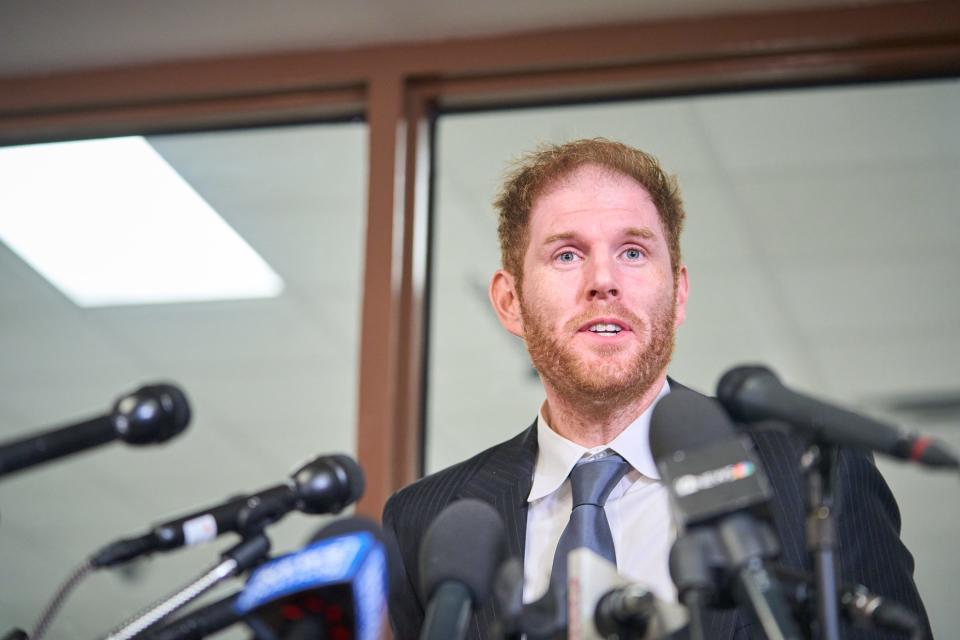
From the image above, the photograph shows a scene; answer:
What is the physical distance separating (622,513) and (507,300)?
1.82 ft

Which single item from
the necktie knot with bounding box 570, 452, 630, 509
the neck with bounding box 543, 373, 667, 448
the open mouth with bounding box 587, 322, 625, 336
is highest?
the open mouth with bounding box 587, 322, 625, 336

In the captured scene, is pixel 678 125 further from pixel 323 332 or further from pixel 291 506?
pixel 291 506

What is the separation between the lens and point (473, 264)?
3.32 metres

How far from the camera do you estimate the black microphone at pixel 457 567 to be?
113cm

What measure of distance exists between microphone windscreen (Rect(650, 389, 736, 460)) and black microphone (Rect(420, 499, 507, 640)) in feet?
0.68

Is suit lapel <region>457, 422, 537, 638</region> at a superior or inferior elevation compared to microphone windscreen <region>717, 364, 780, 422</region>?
superior

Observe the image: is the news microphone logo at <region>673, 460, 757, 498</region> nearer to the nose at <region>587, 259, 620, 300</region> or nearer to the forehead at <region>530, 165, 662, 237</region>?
the nose at <region>587, 259, 620, 300</region>

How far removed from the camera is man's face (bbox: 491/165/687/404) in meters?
1.89

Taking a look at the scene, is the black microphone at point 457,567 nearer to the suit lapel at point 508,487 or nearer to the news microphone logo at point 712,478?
the news microphone logo at point 712,478

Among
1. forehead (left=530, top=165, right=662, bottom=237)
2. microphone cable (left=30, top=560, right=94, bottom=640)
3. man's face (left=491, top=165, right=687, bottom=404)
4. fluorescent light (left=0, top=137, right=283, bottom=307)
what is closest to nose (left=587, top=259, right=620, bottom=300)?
man's face (left=491, top=165, right=687, bottom=404)

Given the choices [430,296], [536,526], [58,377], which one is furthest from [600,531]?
[58,377]

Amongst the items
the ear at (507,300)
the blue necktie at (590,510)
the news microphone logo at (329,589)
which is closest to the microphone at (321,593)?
the news microphone logo at (329,589)

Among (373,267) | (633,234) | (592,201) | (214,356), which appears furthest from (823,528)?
(214,356)

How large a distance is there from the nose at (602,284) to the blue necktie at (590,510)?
0.24 m
